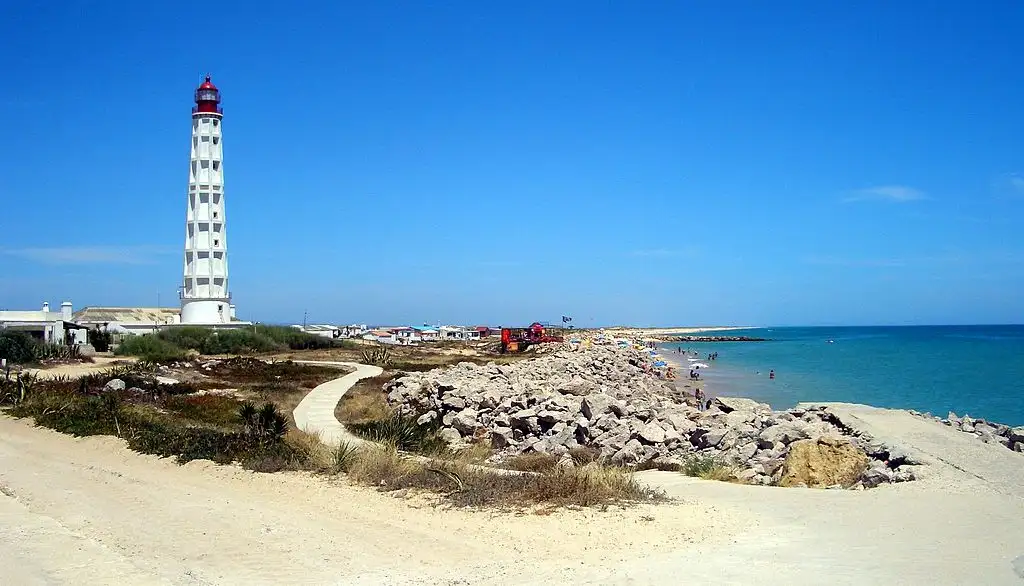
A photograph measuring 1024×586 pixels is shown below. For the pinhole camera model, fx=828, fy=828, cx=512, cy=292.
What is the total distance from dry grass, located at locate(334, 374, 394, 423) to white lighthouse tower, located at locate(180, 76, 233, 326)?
983 inches

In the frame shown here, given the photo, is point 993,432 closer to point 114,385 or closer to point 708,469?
point 708,469

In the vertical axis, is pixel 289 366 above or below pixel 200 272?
below

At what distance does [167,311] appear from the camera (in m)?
84.9

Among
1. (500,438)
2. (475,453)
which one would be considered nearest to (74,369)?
(500,438)

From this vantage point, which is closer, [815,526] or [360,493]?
[815,526]

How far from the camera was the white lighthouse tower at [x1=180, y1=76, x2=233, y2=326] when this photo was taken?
4909cm

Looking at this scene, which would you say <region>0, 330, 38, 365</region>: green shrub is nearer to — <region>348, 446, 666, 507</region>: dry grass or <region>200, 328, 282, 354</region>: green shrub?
<region>200, 328, 282, 354</region>: green shrub

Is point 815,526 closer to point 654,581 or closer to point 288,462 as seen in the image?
point 654,581

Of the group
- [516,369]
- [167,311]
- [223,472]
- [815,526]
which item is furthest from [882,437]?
[167,311]

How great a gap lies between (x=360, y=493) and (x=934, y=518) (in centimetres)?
727

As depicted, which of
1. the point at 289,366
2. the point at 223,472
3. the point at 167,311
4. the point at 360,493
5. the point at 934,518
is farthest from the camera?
the point at 167,311

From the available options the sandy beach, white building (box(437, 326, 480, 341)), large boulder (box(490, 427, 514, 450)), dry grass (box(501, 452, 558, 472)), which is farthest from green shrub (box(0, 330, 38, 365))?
white building (box(437, 326, 480, 341))

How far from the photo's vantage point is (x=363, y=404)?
74.7 feet

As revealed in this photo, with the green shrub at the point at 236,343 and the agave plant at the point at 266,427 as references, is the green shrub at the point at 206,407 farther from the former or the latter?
the green shrub at the point at 236,343
